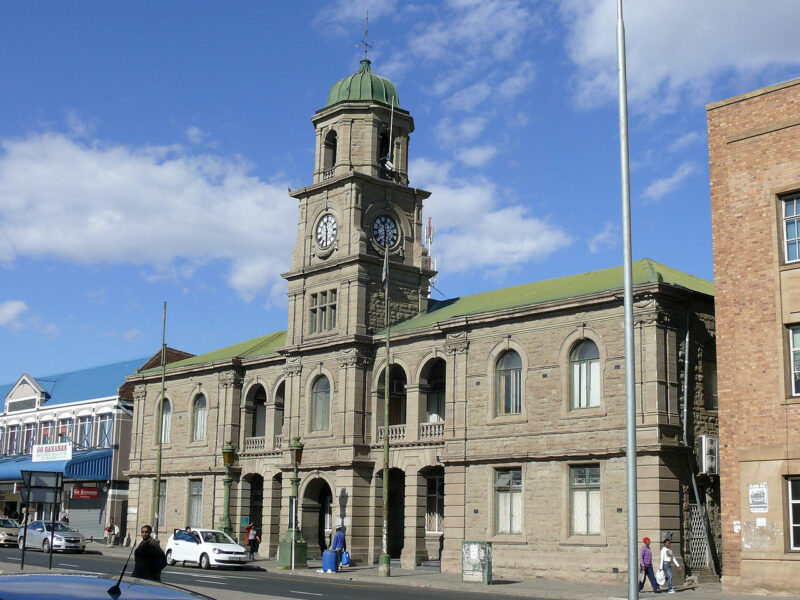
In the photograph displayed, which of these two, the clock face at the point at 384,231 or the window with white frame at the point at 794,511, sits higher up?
the clock face at the point at 384,231

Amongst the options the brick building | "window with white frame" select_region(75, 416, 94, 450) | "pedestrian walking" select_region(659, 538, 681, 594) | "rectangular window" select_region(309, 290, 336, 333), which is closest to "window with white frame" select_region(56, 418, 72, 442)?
"window with white frame" select_region(75, 416, 94, 450)

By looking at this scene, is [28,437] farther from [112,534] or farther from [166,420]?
[166,420]

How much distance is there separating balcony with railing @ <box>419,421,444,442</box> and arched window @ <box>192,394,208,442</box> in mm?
16272

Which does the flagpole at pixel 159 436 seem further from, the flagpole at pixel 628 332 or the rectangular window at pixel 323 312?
the flagpole at pixel 628 332

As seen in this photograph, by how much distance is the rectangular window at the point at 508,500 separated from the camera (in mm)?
37031

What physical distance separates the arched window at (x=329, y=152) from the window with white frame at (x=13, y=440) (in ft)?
124

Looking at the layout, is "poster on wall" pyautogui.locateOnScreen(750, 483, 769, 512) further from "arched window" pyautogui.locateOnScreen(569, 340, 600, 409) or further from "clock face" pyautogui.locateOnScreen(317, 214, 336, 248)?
"clock face" pyautogui.locateOnScreen(317, 214, 336, 248)

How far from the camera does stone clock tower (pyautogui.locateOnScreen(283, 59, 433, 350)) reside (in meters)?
45.5

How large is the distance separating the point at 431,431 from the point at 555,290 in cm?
762

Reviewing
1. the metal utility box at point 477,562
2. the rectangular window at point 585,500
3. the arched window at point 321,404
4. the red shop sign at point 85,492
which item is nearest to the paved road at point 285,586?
the metal utility box at point 477,562

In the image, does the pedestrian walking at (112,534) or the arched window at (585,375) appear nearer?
the arched window at (585,375)

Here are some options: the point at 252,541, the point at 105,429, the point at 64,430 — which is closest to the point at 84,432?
the point at 64,430

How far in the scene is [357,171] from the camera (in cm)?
4628

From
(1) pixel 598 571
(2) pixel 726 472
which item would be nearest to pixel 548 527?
(1) pixel 598 571
